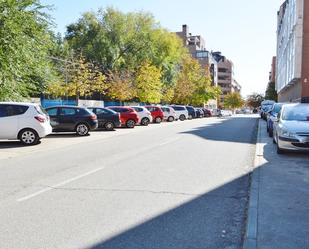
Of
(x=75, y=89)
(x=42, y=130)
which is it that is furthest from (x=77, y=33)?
(x=42, y=130)

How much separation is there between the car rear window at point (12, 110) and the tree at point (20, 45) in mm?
2363

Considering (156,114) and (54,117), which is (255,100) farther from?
(54,117)

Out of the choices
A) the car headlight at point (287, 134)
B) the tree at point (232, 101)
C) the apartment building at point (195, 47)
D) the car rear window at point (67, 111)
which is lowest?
the car headlight at point (287, 134)

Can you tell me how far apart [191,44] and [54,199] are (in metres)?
125

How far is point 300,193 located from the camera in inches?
277

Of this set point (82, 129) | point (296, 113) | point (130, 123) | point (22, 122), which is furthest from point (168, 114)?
point (296, 113)

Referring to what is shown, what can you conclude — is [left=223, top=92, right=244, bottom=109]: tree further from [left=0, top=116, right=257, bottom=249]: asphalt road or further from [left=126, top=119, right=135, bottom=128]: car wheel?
[left=0, top=116, right=257, bottom=249]: asphalt road

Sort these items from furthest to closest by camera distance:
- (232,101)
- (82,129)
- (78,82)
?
(232,101)
(78,82)
(82,129)

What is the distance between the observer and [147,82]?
47.3 metres

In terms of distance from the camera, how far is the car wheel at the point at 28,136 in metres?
15.2

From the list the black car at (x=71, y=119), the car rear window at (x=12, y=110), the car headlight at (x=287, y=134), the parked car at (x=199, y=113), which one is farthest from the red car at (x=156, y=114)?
the car headlight at (x=287, y=134)

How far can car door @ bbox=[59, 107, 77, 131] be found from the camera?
19.8m

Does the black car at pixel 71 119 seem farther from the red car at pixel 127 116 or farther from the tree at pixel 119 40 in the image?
the tree at pixel 119 40

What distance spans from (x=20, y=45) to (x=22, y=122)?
158 inches
